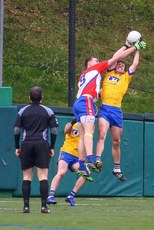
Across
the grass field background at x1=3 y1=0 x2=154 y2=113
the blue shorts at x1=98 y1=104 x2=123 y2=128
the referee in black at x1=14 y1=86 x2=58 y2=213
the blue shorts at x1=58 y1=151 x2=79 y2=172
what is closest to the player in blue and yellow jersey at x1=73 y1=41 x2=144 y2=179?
the blue shorts at x1=98 y1=104 x2=123 y2=128

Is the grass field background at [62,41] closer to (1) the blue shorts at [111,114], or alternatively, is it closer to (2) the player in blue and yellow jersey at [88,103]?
(1) the blue shorts at [111,114]

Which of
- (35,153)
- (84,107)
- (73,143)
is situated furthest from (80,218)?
(73,143)

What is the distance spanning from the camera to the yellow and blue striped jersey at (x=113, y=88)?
15711 mm

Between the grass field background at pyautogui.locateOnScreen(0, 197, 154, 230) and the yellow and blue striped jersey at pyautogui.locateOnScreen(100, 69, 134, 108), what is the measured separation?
1.78m

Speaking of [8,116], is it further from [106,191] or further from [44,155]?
[44,155]

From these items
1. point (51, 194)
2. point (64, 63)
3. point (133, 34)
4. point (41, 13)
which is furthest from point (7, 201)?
point (41, 13)

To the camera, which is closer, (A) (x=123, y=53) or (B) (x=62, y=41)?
(A) (x=123, y=53)

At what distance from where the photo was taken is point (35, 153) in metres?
13.3

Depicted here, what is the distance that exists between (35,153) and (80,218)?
1.63m

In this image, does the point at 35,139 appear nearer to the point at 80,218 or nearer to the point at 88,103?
the point at 80,218

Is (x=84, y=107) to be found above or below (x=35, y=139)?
above

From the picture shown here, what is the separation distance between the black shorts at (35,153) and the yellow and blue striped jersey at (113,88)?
2.70 meters

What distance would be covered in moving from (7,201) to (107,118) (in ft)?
8.16

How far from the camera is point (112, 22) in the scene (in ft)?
94.5
